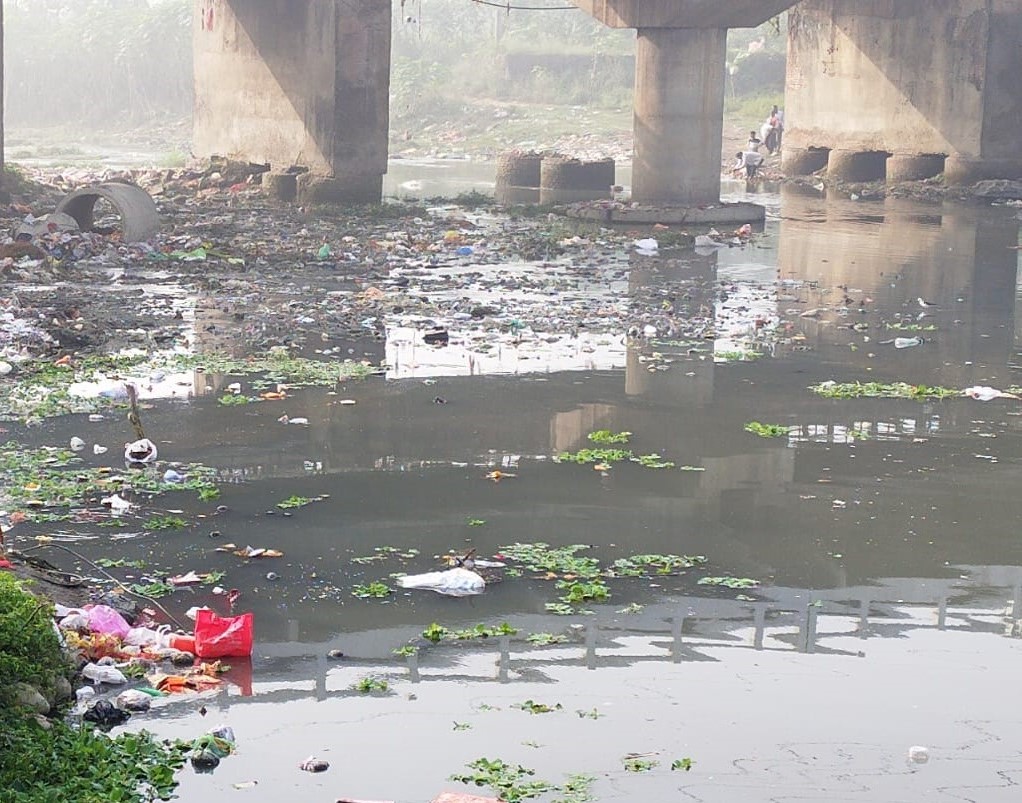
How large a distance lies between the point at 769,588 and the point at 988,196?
67.6 feet

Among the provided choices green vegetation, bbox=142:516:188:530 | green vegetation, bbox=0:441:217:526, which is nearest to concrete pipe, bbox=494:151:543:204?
green vegetation, bbox=0:441:217:526

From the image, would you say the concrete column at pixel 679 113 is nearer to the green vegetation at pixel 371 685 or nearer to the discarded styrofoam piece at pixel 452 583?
the discarded styrofoam piece at pixel 452 583

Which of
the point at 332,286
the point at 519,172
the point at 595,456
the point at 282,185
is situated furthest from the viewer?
the point at 519,172

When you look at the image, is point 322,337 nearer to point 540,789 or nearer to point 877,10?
point 540,789

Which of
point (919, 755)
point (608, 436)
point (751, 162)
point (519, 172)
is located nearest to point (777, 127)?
point (751, 162)

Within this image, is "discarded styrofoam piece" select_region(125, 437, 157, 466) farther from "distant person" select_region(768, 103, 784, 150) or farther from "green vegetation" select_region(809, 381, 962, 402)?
"distant person" select_region(768, 103, 784, 150)

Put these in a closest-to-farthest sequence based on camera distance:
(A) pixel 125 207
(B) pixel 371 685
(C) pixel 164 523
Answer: (B) pixel 371 685 < (C) pixel 164 523 < (A) pixel 125 207

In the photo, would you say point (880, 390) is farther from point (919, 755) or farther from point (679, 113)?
point (679, 113)

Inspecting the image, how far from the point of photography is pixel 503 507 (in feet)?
22.4

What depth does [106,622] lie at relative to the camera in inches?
201

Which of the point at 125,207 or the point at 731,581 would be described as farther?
the point at 125,207

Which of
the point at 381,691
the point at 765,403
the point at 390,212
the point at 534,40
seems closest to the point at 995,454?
the point at 765,403

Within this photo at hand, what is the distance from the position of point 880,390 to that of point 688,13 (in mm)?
11236

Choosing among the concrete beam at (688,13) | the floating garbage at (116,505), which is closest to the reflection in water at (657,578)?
the floating garbage at (116,505)
